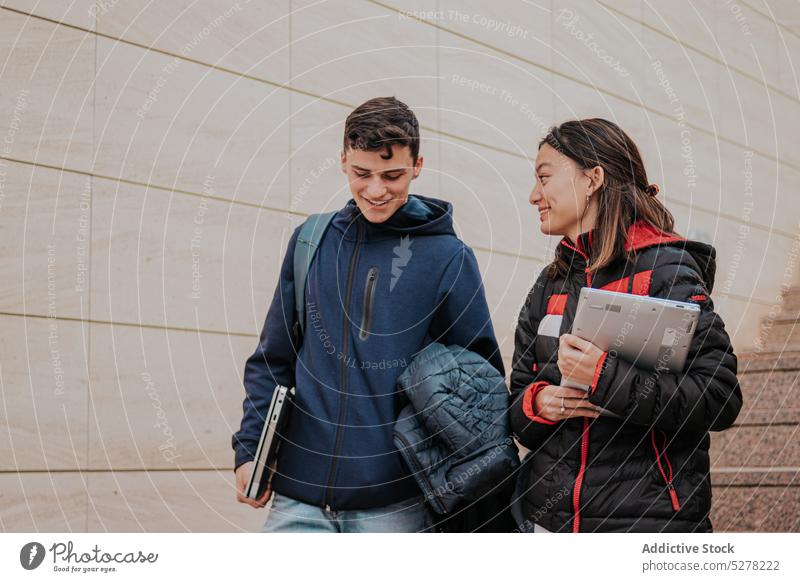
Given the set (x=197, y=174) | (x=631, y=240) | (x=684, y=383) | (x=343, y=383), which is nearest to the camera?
(x=684, y=383)

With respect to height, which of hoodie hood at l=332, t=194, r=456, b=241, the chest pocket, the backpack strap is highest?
hoodie hood at l=332, t=194, r=456, b=241

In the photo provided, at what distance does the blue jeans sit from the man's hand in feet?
0.12

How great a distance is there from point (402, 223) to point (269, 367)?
Answer: 37 cm

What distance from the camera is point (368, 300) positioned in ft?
6.32

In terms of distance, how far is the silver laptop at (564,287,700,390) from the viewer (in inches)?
64.7

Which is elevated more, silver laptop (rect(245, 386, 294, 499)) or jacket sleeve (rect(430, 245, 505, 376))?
jacket sleeve (rect(430, 245, 505, 376))

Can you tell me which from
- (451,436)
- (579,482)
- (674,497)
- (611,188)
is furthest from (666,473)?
(611,188)

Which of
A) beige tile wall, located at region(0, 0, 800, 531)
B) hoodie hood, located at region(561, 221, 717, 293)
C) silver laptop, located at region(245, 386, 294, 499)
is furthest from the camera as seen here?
beige tile wall, located at region(0, 0, 800, 531)

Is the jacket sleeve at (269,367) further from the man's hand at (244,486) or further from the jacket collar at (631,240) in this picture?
the jacket collar at (631,240)

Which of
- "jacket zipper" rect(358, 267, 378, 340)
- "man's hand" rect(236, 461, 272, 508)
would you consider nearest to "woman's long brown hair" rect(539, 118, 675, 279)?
"jacket zipper" rect(358, 267, 378, 340)

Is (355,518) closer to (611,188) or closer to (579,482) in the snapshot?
(579,482)

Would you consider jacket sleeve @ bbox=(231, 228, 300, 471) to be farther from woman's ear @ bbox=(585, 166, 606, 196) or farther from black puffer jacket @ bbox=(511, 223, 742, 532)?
woman's ear @ bbox=(585, 166, 606, 196)

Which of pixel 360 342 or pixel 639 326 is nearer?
pixel 639 326
